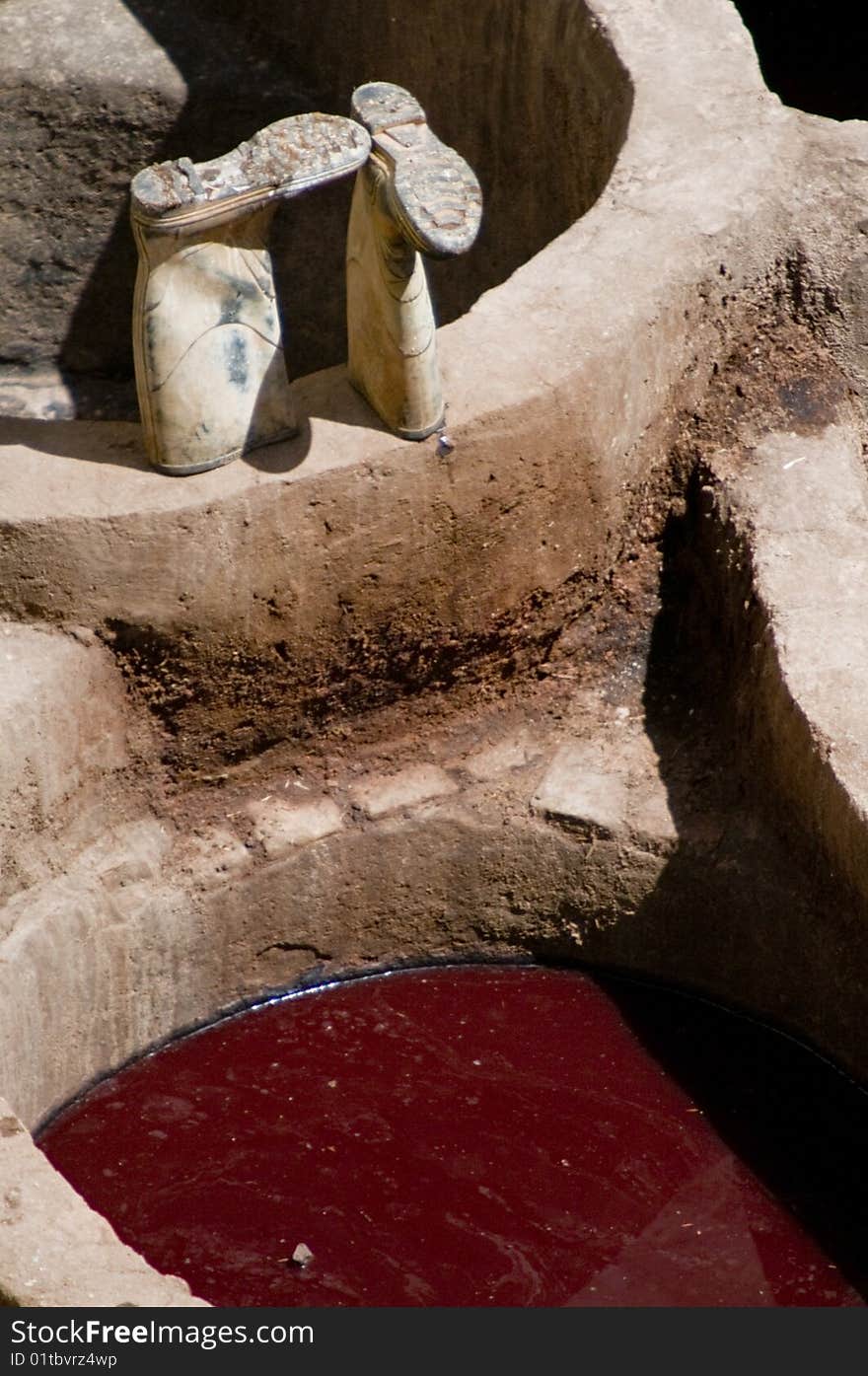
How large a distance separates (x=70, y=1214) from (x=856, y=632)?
193 centimetres

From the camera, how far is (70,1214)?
321cm

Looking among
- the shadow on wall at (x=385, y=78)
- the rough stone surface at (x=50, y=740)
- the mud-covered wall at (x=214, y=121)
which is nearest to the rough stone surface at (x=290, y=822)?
the rough stone surface at (x=50, y=740)

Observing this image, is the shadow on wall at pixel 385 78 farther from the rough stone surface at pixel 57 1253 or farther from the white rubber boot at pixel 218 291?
the rough stone surface at pixel 57 1253

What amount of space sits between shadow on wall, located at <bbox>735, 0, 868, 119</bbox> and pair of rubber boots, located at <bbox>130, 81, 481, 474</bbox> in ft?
14.6

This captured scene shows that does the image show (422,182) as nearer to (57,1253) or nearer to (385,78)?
(57,1253)

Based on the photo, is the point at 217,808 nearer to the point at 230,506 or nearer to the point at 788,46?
the point at 230,506

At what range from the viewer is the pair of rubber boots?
12.6 feet

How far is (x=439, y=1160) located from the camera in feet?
13.9

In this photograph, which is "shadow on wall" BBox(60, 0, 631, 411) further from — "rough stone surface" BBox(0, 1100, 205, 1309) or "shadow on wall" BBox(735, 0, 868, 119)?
"rough stone surface" BBox(0, 1100, 205, 1309)

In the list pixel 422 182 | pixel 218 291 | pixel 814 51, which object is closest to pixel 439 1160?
pixel 218 291

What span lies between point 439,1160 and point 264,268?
5.72ft

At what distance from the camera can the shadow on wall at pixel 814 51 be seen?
8.16 metres

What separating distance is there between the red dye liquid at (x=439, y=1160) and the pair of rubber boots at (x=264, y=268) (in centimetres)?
128

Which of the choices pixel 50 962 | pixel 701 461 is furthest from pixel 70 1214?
pixel 701 461
